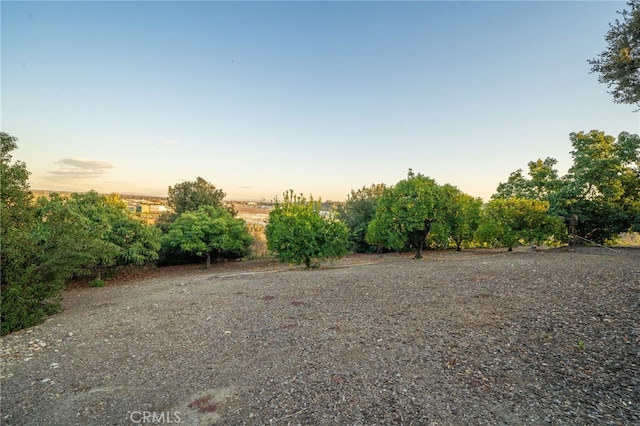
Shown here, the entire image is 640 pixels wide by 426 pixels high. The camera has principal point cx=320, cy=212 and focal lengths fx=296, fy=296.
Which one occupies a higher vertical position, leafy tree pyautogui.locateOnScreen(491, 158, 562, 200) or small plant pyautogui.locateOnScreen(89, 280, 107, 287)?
leafy tree pyautogui.locateOnScreen(491, 158, 562, 200)

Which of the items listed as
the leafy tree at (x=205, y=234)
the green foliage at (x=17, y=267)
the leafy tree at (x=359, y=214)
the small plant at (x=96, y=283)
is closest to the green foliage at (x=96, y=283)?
the small plant at (x=96, y=283)

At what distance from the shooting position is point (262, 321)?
6863 millimetres

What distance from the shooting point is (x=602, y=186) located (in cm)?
1802

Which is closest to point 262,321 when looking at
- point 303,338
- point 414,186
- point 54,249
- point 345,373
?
point 303,338

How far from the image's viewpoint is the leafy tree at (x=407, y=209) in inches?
646

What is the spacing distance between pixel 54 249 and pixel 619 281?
15460 mm

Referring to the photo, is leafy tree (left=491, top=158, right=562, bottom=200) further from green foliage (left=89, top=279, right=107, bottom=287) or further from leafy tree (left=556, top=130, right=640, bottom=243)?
green foliage (left=89, top=279, right=107, bottom=287)

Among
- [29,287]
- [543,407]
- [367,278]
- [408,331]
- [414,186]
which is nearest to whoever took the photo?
[543,407]

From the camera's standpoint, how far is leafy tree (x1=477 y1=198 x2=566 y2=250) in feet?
53.0

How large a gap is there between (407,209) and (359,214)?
34.0ft

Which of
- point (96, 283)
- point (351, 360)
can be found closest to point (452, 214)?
point (351, 360)

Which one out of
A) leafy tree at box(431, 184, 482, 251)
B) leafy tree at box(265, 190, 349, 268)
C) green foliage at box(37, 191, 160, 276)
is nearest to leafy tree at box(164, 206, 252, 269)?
green foliage at box(37, 191, 160, 276)

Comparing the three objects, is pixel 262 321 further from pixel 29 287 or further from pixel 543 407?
pixel 29 287

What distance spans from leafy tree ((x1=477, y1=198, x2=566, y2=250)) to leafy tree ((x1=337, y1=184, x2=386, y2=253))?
398 inches
